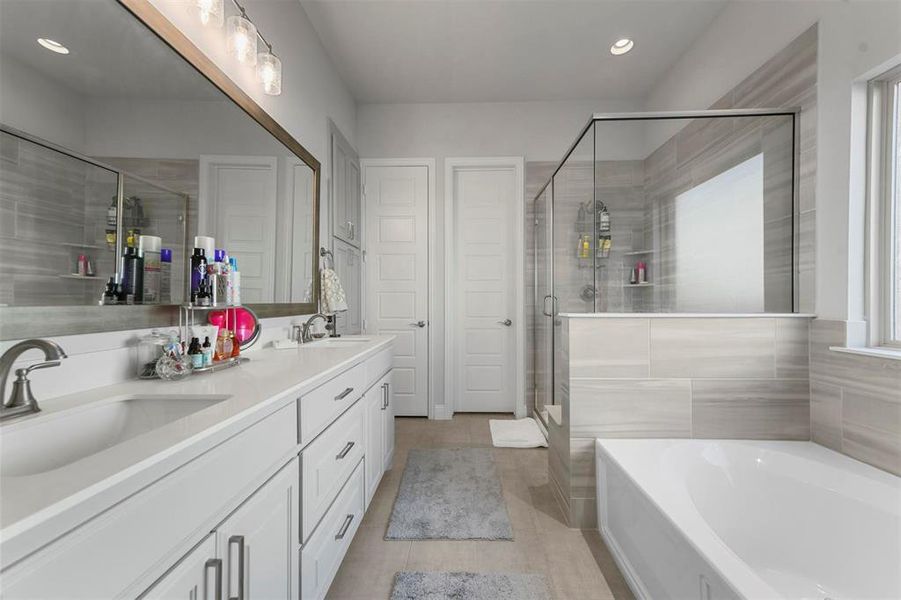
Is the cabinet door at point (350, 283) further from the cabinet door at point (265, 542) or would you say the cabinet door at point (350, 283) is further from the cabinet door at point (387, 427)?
the cabinet door at point (265, 542)

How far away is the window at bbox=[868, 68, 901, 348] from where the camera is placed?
1444mm

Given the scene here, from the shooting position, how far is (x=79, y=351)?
0.95m

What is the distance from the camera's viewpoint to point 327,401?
1.27 meters

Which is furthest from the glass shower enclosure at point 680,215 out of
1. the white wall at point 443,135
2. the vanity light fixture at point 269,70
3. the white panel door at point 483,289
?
the vanity light fixture at point 269,70

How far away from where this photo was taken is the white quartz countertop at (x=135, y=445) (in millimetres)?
430

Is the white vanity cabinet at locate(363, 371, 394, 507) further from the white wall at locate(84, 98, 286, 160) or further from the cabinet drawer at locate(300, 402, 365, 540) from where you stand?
the white wall at locate(84, 98, 286, 160)

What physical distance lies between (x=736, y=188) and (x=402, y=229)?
244 cm

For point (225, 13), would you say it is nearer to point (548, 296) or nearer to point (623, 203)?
point (623, 203)

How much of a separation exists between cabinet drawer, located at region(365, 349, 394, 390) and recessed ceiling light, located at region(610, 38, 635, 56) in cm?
263

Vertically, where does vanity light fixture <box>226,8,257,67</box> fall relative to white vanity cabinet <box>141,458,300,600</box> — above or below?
above

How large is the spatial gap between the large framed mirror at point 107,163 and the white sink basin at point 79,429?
0.21m

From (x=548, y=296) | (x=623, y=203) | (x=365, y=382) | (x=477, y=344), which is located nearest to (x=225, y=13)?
(x=365, y=382)

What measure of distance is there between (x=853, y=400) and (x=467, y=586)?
1672mm

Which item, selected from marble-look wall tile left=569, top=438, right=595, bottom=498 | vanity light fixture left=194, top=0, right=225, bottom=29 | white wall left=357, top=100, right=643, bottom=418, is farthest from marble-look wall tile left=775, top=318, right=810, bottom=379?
vanity light fixture left=194, top=0, right=225, bottom=29
